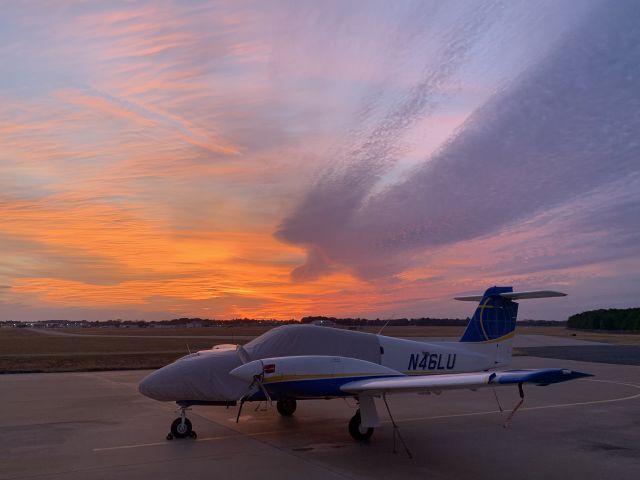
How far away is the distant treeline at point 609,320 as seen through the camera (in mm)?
106812

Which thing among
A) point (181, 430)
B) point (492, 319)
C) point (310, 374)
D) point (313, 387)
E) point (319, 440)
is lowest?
point (319, 440)

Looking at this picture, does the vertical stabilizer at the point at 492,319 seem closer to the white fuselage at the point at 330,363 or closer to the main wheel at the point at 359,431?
the white fuselage at the point at 330,363

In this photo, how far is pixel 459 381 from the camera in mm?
9289

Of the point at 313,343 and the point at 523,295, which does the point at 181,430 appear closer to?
the point at 313,343

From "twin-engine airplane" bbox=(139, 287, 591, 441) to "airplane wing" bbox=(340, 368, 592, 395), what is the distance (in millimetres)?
16

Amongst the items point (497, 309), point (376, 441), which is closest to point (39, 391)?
point (376, 441)

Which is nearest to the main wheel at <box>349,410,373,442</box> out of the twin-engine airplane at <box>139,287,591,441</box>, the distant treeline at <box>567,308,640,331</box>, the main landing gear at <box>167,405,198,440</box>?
the twin-engine airplane at <box>139,287,591,441</box>

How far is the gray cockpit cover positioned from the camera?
1209cm

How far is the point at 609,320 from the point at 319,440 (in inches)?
4697

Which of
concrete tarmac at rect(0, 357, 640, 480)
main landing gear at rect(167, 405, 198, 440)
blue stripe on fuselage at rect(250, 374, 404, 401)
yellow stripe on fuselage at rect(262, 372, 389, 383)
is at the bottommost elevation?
concrete tarmac at rect(0, 357, 640, 480)

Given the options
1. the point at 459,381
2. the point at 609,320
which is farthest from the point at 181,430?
the point at 609,320

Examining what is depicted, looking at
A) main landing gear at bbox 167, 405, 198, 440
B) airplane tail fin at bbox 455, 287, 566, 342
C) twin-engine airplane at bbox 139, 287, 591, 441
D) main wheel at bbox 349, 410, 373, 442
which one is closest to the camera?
twin-engine airplane at bbox 139, 287, 591, 441

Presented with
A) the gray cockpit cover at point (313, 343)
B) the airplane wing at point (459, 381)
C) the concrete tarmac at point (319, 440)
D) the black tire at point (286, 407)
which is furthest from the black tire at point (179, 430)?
the airplane wing at point (459, 381)

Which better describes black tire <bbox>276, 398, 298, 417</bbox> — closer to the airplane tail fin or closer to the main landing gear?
the main landing gear
